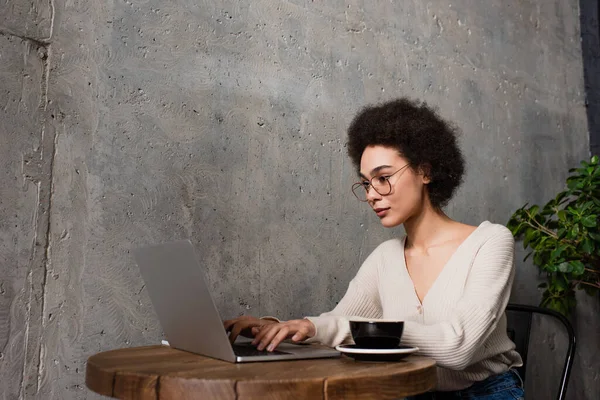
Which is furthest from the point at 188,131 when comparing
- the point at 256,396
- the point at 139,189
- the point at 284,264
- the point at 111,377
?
the point at 256,396

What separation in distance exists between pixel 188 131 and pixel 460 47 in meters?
1.56

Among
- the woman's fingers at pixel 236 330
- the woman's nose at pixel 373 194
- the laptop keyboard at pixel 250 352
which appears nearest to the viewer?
the laptop keyboard at pixel 250 352

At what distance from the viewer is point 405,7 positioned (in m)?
2.68

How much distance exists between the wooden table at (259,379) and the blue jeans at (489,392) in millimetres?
503

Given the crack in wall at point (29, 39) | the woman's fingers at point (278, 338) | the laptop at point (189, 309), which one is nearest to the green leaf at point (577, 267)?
the laptop at point (189, 309)

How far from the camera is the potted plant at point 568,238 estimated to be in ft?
8.63

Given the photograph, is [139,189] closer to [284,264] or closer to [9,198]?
[9,198]

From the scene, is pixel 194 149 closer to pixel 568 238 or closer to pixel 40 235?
pixel 40 235

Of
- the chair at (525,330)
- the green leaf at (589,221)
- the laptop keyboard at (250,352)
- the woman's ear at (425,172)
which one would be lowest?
the chair at (525,330)

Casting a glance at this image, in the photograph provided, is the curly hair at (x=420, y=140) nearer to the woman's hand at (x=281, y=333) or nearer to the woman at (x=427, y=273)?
the woman at (x=427, y=273)

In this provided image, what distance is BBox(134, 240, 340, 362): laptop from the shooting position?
1146 millimetres

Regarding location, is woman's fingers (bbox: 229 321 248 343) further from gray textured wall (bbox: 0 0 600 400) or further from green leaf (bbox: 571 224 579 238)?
green leaf (bbox: 571 224 579 238)

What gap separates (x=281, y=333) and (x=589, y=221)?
180cm

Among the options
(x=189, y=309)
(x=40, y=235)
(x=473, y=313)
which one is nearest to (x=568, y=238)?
(x=473, y=313)
